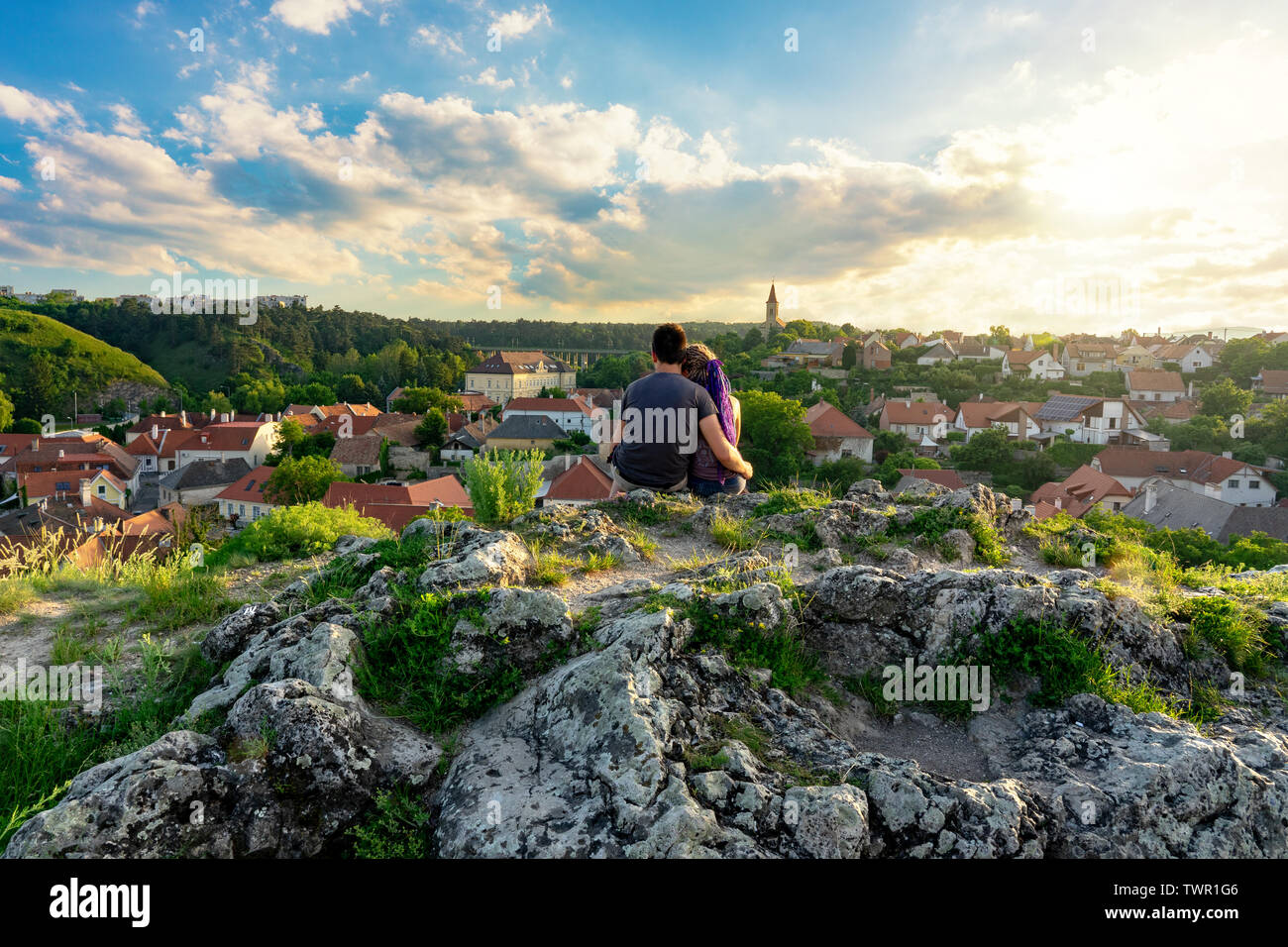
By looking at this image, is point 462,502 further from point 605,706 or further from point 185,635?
point 605,706

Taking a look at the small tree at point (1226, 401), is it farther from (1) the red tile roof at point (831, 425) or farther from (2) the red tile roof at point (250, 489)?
(2) the red tile roof at point (250, 489)

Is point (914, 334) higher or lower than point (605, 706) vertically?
higher

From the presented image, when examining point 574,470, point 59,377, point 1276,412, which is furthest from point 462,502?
point 59,377

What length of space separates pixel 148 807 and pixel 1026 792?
170 inches

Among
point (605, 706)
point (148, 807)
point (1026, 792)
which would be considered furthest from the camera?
point (605, 706)

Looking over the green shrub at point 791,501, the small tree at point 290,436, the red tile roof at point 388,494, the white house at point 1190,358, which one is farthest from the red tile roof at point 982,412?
the green shrub at point 791,501

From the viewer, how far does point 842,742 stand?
412cm

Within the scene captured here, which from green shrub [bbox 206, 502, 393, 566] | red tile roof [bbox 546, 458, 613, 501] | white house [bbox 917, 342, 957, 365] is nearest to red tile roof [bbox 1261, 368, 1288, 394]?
white house [bbox 917, 342, 957, 365]

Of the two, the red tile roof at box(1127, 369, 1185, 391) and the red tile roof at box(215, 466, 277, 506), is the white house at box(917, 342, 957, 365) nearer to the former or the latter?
the red tile roof at box(1127, 369, 1185, 391)

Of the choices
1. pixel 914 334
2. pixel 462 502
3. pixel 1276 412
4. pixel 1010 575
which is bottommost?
pixel 462 502

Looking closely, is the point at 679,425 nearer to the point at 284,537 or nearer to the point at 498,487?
the point at 498,487

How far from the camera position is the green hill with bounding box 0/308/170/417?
319 ft

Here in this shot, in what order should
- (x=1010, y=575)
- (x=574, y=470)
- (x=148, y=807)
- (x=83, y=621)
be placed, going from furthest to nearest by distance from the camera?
(x=574, y=470), (x=83, y=621), (x=1010, y=575), (x=148, y=807)

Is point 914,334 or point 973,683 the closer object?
point 973,683
